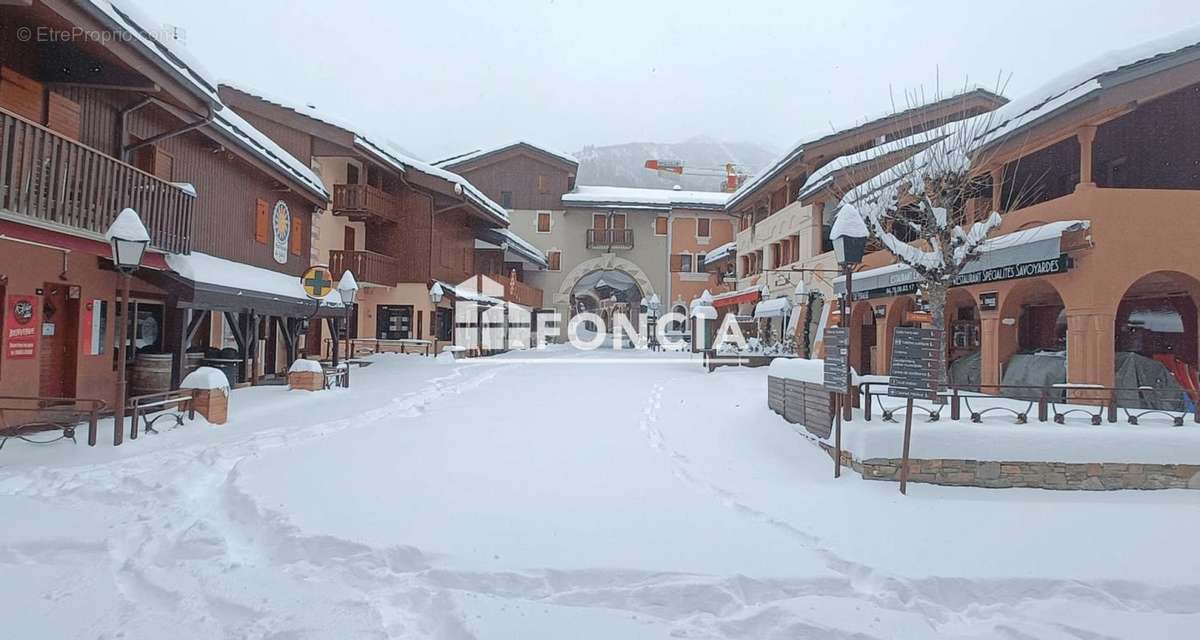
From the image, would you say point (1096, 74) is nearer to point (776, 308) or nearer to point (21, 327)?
point (776, 308)

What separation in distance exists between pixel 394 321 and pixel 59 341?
→ 15487 mm

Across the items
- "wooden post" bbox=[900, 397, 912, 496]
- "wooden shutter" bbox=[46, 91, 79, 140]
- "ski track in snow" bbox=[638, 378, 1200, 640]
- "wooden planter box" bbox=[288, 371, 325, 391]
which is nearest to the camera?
"ski track in snow" bbox=[638, 378, 1200, 640]

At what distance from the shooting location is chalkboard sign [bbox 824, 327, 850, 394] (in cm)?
721

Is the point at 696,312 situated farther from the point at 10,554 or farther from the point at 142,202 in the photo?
the point at 10,554

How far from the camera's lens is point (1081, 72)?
10023 millimetres

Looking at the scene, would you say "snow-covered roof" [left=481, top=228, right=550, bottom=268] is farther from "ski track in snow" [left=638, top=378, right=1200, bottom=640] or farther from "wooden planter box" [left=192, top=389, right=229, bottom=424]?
"ski track in snow" [left=638, top=378, right=1200, bottom=640]

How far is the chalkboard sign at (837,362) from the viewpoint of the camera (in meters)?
7.21

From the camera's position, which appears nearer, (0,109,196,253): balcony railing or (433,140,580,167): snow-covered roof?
(0,109,196,253): balcony railing

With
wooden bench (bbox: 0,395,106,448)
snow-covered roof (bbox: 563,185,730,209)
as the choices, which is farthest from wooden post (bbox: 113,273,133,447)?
snow-covered roof (bbox: 563,185,730,209)

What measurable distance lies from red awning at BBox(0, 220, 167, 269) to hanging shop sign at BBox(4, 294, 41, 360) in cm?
89

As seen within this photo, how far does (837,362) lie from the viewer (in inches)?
288

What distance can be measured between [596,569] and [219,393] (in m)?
7.28

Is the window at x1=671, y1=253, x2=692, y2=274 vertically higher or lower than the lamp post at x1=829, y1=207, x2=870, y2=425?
higher

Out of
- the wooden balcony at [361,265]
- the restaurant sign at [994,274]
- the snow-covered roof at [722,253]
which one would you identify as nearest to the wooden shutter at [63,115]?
the wooden balcony at [361,265]
